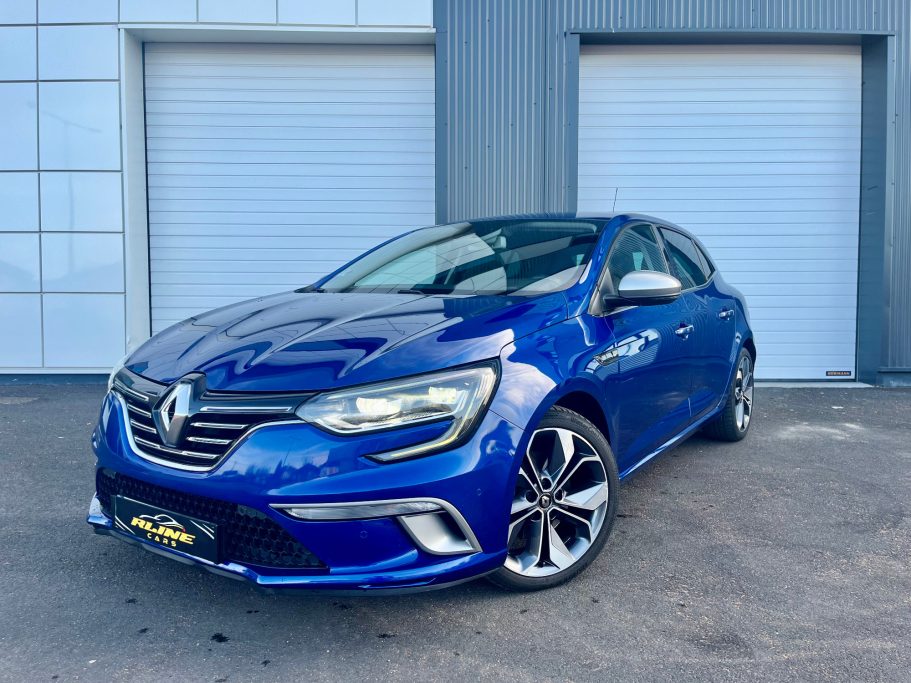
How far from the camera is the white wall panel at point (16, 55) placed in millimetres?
7652

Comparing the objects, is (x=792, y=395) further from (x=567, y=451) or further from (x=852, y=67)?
(x=567, y=451)

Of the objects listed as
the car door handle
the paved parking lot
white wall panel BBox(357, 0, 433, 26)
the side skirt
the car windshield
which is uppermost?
white wall panel BBox(357, 0, 433, 26)

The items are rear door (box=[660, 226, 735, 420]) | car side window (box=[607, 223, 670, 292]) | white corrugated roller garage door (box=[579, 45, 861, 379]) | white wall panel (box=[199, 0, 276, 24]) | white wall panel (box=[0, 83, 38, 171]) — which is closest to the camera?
car side window (box=[607, 223, 670, 292])

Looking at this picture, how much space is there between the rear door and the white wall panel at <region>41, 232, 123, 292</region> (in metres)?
5.90

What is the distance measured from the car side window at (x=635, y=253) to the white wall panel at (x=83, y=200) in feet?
19.6

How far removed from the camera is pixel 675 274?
4043 mm

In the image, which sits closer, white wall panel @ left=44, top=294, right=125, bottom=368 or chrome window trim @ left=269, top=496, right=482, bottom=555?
chrome window trim @ left=269, top=496, right=482, bottom=555

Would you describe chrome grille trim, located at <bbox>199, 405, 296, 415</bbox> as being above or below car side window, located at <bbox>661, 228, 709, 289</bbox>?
below

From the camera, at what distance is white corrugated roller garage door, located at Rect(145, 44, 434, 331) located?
805cm

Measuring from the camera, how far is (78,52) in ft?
25.1

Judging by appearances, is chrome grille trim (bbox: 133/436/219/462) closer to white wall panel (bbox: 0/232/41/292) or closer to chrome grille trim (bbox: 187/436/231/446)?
chrome grille trim (bbox: 187/436/231/446)

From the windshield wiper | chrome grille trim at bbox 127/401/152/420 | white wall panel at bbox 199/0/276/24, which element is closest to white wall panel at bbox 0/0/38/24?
white wall panel at bbox 199/0/276/24

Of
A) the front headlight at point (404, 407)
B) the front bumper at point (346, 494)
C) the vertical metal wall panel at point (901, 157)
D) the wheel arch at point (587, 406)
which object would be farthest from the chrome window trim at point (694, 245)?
the vertical metal wall panel at point (901, 157)

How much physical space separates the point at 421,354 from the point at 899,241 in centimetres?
731
